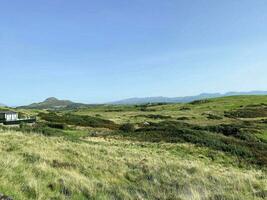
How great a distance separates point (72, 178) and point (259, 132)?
116 ft

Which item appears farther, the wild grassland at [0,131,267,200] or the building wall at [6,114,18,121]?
the building wall at [6,114,18,121]

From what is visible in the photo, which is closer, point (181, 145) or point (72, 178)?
point (72, 178)

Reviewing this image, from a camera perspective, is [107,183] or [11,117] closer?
[107,183]

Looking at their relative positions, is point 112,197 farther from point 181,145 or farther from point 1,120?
point 1,120

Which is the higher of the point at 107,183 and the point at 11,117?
the point at 11,117

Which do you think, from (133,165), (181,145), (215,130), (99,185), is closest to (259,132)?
(215,130)

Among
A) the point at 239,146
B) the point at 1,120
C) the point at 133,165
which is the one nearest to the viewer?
the point at 133,165

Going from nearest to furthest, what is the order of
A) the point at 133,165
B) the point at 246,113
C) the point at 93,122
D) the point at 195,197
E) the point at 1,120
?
the point at 195,197
the point at 133,165
the point at 1,120
the point at 93,122
the point at 246,113

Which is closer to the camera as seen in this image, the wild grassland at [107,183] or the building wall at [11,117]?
the wild grassland at [107,183]

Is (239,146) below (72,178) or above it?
below

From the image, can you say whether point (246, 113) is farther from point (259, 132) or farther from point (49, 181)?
point (49, 181)

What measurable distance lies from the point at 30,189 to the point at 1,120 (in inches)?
1528

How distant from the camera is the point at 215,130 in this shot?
4191cm

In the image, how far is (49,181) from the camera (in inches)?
372
